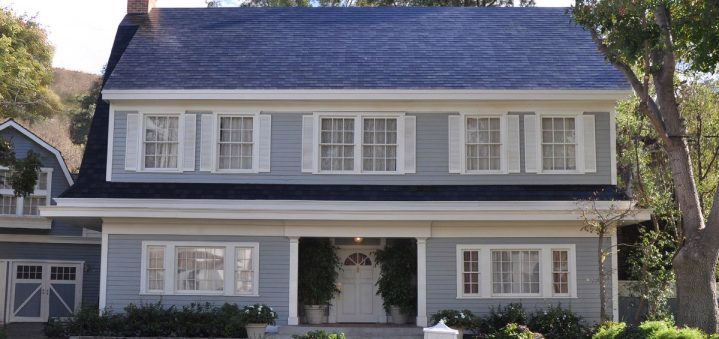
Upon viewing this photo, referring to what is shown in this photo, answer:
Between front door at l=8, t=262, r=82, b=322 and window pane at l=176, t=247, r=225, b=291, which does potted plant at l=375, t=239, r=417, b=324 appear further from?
front door at l=8, t=262, r=82, b=322

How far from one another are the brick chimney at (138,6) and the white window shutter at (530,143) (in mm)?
11568

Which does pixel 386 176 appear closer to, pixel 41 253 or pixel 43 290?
pixel 41 253

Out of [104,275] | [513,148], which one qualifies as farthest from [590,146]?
[104,275]

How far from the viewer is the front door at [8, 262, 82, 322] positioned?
90.0 ft

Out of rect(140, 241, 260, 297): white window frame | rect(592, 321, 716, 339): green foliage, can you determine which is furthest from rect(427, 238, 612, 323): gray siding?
rect(140, 241, 260, 297): white window frame

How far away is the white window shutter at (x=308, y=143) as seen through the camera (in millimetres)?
21406

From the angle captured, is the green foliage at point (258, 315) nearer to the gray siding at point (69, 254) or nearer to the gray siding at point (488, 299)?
the gray siding at point (488, 299)

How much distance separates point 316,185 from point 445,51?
16.9ft

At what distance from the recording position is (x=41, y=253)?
27.8 metres

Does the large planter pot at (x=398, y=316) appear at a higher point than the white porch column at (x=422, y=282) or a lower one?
lower

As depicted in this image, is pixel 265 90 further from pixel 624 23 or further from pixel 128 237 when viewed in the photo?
pixel 624 23

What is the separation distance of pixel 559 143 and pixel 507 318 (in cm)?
443

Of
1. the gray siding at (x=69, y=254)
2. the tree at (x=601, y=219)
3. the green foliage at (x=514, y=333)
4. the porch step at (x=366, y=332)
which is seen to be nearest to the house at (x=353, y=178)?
the tree at (x=601, y=219)

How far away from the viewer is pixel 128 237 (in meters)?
21.0
